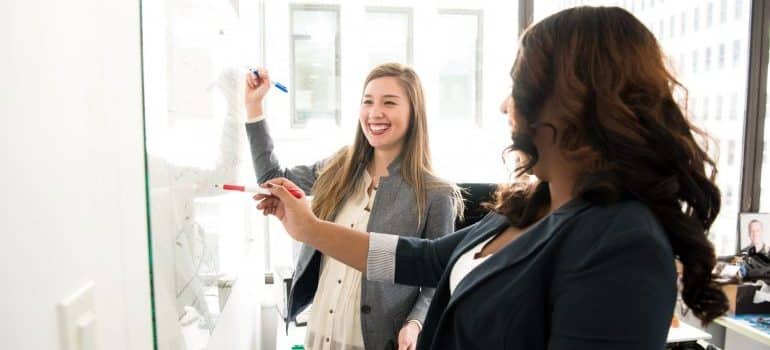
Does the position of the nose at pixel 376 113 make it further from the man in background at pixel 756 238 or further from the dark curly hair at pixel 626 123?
the man in background at pixel 756 238

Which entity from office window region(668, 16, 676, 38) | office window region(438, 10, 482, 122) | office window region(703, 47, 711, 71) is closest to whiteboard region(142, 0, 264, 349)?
office window region(438, 10, 482, 122)

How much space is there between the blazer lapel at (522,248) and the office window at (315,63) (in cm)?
229

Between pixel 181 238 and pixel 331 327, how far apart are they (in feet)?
2.59

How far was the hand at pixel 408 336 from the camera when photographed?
127 cm

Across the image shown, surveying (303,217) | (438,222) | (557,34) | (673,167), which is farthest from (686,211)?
(438,222)

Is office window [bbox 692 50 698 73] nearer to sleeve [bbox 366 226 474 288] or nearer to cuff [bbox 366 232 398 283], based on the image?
sleeve [bbox 366 226 474 288]

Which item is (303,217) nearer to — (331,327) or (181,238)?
(181,238)

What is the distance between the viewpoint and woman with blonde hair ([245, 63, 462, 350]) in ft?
4.57

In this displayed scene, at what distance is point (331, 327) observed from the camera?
141cm

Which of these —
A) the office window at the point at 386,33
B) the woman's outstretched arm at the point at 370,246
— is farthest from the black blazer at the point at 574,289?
the office window at the point at 386,33

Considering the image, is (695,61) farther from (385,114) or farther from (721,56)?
(385,114)

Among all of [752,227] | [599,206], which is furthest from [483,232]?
[752,227]

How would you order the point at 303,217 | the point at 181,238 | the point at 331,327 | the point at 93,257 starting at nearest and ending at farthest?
1. the point at 93,257
2. the point at 181,238
3. the point at 303,217
4. the point at 331,327

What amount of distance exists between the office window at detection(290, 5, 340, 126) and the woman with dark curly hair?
2.29 m
